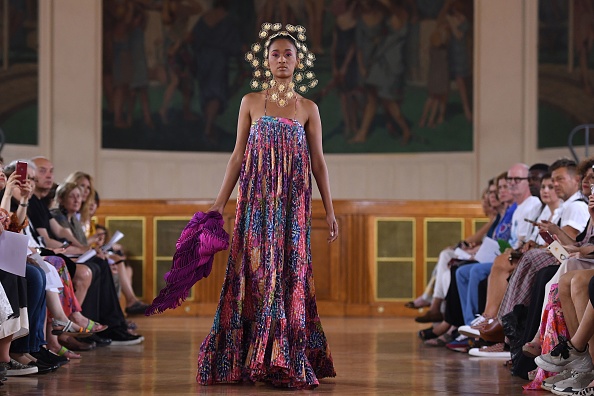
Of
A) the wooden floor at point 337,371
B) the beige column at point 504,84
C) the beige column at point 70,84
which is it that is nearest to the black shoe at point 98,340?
the wooden floor at point 337,371

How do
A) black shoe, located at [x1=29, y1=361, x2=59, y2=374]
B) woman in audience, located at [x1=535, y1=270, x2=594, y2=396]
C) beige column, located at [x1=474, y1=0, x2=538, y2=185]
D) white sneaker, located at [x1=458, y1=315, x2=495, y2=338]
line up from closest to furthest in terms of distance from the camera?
woman in audience, located at [x1=535, y1=270, x2=594, y2=396]
black shoe, located at [x1=29, y1=361, x2=59, y2=374]
white sneaker, located at [x1=458, y1=315, x2=495, y2=338]
beige column, located at [x1=474, y1=0, x2=538, y2=185]

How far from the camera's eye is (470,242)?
10.2 meters

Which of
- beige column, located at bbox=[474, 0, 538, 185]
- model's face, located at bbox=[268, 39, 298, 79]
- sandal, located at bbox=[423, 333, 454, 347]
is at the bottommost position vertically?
sandal, located at bbox=[423, 333, 454, 347]

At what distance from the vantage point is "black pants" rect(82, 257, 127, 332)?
28.4ft

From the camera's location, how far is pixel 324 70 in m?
16.2

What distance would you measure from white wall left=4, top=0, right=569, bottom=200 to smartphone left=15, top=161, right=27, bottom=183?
7.83m

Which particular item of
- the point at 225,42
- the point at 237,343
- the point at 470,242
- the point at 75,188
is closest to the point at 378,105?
the point at 225,42

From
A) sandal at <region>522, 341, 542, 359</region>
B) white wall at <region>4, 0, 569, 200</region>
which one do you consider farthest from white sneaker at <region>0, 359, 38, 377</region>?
white wall at <region>4, 0, 569, 200</region>

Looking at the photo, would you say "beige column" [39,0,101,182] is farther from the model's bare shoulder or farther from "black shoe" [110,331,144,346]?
the model's bare shoulder

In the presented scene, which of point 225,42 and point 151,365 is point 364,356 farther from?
point 225,42

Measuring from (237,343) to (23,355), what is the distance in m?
1.49

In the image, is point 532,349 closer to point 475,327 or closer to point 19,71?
point 475,327

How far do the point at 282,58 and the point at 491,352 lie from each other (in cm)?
302

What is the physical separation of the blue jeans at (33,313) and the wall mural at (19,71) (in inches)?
301
